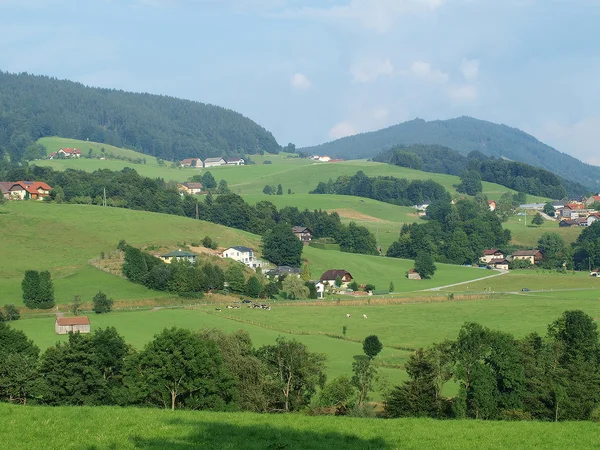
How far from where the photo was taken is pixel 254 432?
20.2 metres

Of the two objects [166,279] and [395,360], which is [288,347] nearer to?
[395,360]

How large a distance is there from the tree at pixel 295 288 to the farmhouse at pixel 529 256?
5688cm

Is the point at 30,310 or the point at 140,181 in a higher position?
the point at 140,181

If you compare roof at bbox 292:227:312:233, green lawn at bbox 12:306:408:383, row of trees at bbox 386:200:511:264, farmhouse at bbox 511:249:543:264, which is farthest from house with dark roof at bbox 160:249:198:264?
farmhouse at bbox 511:249:543:264

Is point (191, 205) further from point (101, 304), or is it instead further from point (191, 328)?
point (191, 328)

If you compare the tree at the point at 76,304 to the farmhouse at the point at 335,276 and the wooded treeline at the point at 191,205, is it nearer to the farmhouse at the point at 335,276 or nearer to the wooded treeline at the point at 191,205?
the farmhouse at the point at 335,276

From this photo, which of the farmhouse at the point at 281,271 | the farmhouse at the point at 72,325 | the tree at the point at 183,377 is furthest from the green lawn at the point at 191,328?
the farmhouse at the point at 281,271

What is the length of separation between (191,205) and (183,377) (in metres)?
120

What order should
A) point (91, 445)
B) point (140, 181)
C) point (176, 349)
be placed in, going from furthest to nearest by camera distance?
point (140, 181), point (176, 349), point (91, 445)

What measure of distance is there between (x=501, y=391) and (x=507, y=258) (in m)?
111

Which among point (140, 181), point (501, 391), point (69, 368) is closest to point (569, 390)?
point (501, 391)

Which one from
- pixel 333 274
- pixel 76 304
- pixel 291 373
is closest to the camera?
pixel 291 373

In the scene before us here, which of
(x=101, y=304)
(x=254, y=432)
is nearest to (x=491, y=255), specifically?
(x=101, y=304)

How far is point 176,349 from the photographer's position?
37.0m
